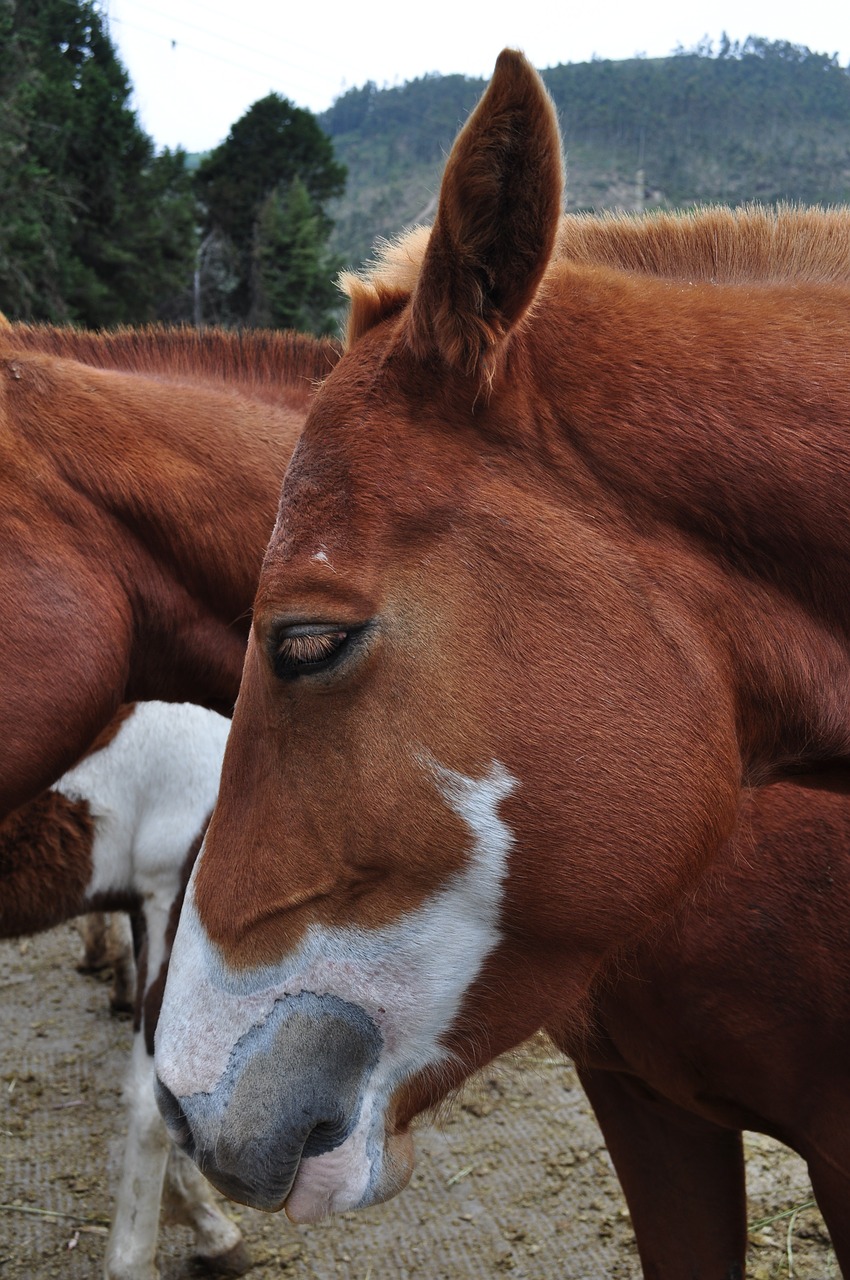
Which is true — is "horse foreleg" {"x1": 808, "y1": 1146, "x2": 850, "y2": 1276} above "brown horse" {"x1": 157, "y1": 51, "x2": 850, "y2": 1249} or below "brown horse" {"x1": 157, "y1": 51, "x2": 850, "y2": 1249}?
below

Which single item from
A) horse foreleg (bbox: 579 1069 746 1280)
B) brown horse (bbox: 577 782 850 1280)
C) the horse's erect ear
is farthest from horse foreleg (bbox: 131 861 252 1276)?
the horse's erect ear

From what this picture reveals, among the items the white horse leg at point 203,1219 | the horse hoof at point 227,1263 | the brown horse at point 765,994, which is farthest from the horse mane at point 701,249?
the horse hoof at point 227,1263

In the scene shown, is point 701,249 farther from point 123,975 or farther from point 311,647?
point 123,975

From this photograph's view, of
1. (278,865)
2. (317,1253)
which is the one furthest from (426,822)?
(317,1253)

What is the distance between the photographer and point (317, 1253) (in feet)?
10.7

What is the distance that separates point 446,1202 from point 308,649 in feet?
9.81

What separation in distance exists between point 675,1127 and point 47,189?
19235 millimetres

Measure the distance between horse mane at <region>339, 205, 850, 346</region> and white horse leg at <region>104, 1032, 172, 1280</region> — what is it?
98.5 inches

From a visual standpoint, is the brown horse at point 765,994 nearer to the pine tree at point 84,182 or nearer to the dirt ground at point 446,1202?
the dirt ground at point 446,1202

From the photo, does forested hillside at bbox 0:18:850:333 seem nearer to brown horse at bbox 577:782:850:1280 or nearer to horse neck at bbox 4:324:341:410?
horse neck at bbox 4:324:341:410

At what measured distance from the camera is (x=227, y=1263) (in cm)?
319

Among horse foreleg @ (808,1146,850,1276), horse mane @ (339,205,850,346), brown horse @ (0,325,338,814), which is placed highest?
horse mane @ (339,205,850,346)

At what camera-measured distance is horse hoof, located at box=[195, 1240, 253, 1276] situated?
319cm

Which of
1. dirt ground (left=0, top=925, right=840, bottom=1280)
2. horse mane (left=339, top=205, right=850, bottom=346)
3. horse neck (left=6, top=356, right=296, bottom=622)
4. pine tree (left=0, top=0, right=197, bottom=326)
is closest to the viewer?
horse mane (left=339, top=205, right=850, bottom=346)
